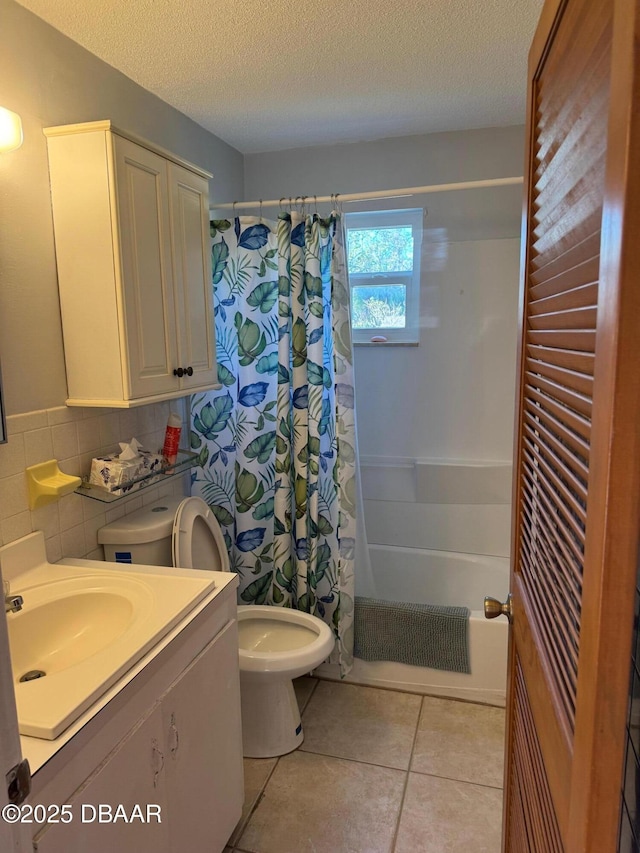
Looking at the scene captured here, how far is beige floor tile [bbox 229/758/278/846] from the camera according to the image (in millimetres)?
1789

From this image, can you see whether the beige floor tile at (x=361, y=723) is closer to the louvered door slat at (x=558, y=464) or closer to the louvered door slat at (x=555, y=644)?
the louvered door slat at (x=555, y=644)

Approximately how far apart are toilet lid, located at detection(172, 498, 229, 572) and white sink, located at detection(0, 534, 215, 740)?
25 centimetres

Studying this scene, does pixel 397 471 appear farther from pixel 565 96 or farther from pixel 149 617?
pixel 565 96

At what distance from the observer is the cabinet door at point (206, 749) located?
1.32 meters

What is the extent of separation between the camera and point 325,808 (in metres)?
1.85

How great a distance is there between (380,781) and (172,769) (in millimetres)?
946

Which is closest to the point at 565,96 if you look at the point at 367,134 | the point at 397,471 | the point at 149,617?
the point at 149,617


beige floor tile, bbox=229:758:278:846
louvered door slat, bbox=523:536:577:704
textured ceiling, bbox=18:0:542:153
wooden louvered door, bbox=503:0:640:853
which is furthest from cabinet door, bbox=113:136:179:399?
beige floor tile, bbox=229:758:278:846

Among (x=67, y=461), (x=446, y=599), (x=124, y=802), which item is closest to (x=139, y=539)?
(x=67, y=461)

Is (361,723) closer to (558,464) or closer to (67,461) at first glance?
(67,461)

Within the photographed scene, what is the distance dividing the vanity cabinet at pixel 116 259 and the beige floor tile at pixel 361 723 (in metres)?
1.39

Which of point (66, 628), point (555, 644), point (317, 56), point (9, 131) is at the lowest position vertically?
point (66, 628)

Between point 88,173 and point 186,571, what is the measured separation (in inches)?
45.3

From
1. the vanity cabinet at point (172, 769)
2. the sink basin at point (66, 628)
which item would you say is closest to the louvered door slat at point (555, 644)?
the vanity cabinet at point (172, 769)
